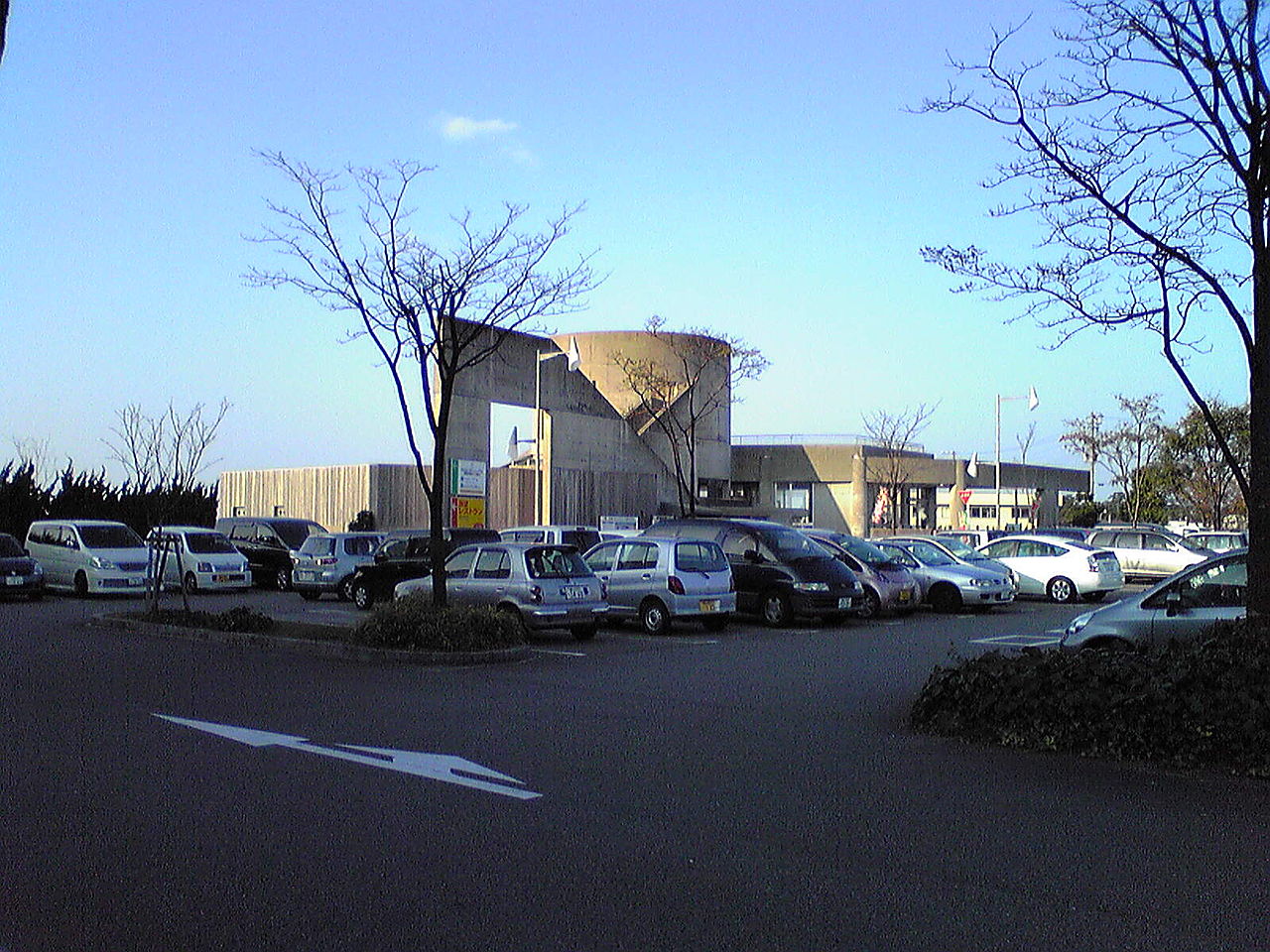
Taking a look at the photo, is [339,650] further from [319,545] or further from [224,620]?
[319,545]

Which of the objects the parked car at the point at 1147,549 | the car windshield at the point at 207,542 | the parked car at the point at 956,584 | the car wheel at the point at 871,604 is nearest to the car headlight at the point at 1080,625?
the car wheel at the point at 871,604

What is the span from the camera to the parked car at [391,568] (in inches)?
976

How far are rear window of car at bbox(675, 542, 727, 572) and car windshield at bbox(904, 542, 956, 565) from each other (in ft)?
22.9

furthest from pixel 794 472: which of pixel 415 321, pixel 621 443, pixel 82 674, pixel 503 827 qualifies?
pixel 503 827

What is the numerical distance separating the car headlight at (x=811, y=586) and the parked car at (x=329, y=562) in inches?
400

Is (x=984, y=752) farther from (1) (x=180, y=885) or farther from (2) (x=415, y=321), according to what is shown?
(2) (x=415, y=321)

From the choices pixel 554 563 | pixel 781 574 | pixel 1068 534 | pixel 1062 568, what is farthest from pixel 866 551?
pixel 1068 534

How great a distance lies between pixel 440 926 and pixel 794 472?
60.5 m

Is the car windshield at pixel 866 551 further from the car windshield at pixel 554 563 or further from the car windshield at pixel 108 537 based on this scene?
the car windshield at pixel 108 537

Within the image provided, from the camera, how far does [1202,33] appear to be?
991 centimetres

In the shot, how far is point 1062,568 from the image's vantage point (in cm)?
2769

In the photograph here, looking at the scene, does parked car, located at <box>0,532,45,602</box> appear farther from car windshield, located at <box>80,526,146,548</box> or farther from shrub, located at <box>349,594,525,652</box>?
shrub, located at <box>349,594,525,652</box>

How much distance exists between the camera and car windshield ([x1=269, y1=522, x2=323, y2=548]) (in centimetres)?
3227

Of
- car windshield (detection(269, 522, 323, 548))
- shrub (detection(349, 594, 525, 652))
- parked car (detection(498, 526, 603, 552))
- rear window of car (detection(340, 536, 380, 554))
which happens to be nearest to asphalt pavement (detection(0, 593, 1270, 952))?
shrub (detection(349, 594, 525, 652))
